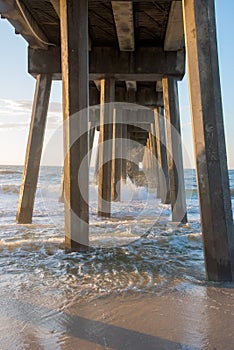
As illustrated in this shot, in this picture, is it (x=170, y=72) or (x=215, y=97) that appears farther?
(x=170, y=72)

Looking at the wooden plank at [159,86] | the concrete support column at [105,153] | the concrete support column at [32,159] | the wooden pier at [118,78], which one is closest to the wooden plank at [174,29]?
the wooden pier at [118,78]

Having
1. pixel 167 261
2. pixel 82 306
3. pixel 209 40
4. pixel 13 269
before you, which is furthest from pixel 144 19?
pixel 82 306

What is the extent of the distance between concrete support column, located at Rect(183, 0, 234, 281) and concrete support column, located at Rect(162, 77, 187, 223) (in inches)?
142

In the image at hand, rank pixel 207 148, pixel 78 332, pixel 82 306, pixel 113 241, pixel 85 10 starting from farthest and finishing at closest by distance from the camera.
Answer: pixel 113 241
pixel 85 10
pixel 207 148
pixel 82 306
pixel 78 332

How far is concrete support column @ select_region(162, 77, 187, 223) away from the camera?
6.67 meters

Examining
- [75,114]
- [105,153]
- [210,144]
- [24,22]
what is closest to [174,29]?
[24,22]

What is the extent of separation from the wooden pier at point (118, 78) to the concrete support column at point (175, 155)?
0.07ft

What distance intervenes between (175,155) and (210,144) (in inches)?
147

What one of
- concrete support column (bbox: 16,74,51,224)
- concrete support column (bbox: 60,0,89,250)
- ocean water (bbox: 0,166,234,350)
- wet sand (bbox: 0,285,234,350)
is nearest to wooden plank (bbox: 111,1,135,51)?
concrete support column (bbox: 60,0,89,250)

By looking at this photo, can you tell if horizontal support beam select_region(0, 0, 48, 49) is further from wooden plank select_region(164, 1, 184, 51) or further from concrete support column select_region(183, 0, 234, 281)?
concrete support column select_region(183, 0, 234, 281)

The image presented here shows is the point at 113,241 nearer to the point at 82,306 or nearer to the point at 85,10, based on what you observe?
the point at 82,306

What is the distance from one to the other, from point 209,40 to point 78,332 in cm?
260

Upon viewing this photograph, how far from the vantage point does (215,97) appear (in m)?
3.02

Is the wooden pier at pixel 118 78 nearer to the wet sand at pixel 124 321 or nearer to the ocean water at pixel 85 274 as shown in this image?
the ocean water at pixel 85 274
